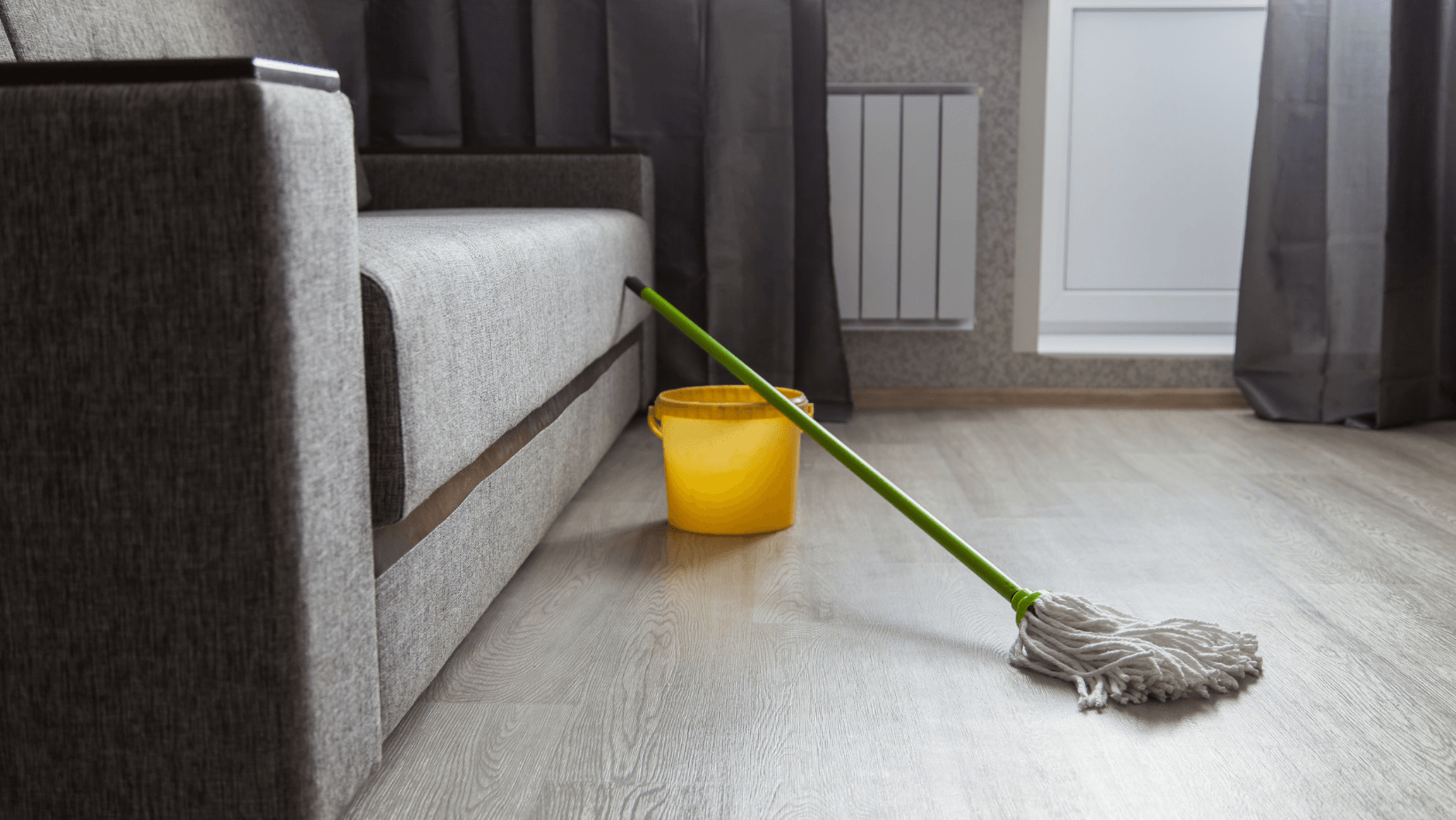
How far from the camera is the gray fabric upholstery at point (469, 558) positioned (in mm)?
791

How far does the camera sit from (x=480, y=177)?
1941 millimetres

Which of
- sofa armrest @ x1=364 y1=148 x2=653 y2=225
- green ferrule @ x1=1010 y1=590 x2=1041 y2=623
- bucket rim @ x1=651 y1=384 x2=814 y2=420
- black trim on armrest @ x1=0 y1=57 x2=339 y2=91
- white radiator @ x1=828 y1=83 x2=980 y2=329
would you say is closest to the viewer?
black trim on armrest @ x1=0 y1=57 x2=339 y2=91

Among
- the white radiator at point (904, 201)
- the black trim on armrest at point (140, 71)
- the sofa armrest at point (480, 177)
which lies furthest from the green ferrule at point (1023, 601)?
the white radiator at point (904, 201)

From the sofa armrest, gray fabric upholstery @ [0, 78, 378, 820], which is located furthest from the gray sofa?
the sofa armrest

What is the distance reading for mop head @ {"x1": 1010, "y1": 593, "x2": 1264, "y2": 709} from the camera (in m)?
0.94

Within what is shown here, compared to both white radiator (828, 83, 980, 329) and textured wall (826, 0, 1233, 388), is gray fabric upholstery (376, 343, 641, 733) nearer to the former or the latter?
white radiator (828, 83, 980, 329)

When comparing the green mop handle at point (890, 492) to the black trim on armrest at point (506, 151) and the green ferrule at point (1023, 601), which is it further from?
the black trim on armrest at point (506, 151)

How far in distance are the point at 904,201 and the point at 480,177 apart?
0.87 meters

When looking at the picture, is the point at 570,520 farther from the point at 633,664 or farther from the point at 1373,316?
the point at 1373,316

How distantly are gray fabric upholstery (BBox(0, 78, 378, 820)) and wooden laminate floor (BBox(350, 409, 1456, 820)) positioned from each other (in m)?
0.20

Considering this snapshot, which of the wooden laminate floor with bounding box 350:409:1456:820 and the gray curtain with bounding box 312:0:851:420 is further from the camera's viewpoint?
the gray curtain with bounding box 312:0:851:420

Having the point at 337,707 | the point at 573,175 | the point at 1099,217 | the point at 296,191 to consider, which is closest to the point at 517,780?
the point at 337,707

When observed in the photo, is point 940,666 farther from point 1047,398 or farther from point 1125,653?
point 1047,398

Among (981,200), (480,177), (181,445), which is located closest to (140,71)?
(181,445)
